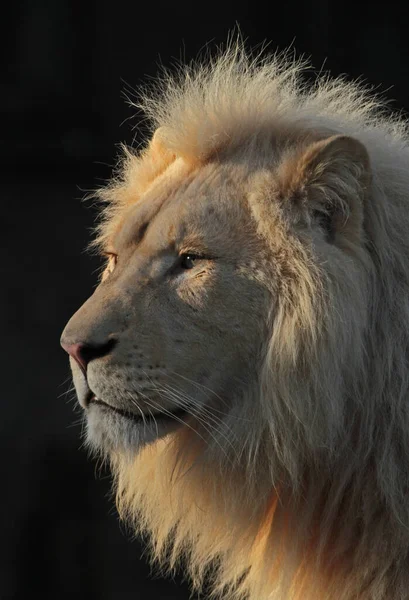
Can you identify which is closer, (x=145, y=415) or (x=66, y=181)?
(x=145, y=415)

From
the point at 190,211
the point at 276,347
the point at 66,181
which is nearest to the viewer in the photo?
the point at 276,347

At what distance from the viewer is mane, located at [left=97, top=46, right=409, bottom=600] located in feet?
6.08

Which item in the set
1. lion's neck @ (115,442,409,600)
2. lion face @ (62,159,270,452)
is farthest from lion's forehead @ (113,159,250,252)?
lion's neck @ (115,442,409,600)

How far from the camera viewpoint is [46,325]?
169 inches

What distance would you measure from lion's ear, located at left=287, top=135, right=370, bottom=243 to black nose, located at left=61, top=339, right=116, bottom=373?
405 mm

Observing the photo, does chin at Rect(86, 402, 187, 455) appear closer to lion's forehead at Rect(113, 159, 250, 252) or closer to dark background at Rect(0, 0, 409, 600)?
lion's forehead at Rect(113, 159, 250, 252)

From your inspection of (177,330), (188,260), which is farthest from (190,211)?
(177,330)

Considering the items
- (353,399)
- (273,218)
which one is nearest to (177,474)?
(353,399)

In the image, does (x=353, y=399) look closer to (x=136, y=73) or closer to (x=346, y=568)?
(x=346, y=568)

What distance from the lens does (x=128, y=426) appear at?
1911 millimetres

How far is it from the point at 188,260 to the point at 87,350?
0.23 meters

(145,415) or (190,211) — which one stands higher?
(190,211)

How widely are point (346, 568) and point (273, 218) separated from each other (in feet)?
2.07

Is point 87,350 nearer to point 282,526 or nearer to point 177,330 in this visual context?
point 177,330
